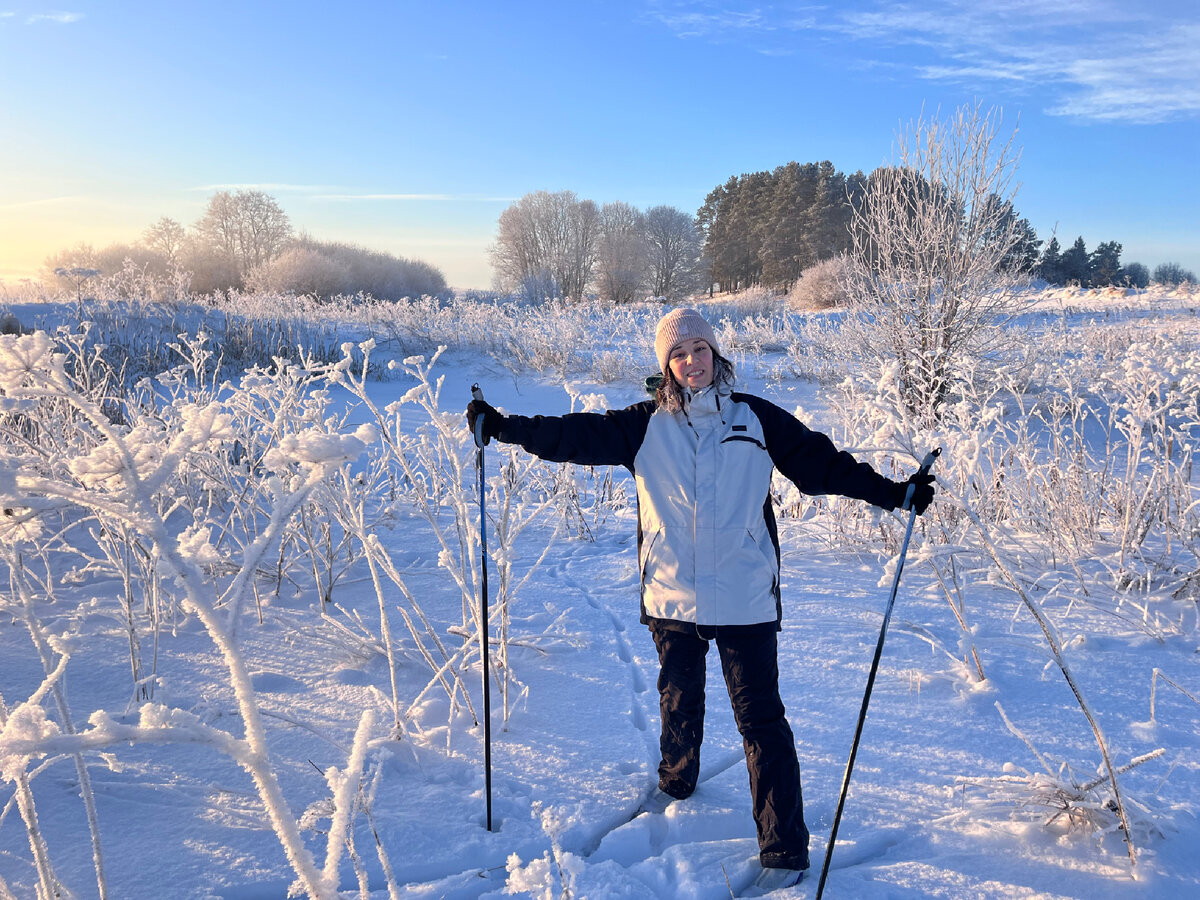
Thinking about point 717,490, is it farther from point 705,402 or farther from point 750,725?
point 750,725

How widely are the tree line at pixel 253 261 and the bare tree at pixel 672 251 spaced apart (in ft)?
42.9

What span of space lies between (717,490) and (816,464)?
0.29 m

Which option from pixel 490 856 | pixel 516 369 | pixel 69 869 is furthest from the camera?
pixel 516 369

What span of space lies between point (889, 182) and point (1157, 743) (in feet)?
25.1

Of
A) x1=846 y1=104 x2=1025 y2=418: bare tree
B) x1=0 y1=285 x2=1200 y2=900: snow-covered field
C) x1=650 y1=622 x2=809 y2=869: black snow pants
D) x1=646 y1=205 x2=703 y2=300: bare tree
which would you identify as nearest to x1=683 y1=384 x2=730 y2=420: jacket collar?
x1=0 y1=285 x2=1200 y2=900: snow-covered field

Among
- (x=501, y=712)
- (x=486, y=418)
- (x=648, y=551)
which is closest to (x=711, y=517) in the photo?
(x=648, y=551)

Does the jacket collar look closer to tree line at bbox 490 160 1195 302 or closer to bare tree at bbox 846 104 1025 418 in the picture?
bare tree at bbox 846 104 1025 418

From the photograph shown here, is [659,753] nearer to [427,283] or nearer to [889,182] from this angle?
[889,182]

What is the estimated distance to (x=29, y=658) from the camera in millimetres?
2691

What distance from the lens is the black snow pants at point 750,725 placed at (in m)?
1.81

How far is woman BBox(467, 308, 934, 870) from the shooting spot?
1891 mm

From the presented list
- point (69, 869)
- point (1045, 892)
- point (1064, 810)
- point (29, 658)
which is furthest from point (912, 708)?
point (29, 658)

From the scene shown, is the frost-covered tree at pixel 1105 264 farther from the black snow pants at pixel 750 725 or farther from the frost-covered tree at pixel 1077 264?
the black snow pants at pixel 750 725

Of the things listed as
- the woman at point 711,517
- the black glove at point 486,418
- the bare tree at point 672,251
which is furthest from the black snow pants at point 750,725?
the bare tree at point 672,251
